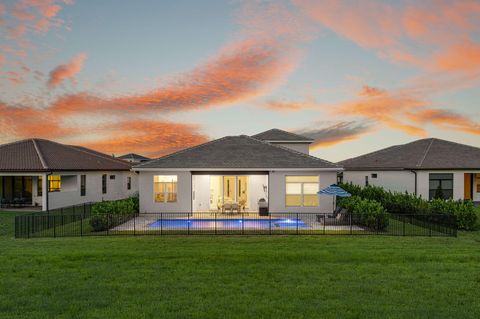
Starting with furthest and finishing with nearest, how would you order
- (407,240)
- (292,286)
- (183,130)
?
(183,130)
(407,240)
(292,286)

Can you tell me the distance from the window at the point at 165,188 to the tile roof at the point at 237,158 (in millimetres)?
880

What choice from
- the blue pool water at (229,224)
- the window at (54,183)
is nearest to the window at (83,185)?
the window at (54,183)

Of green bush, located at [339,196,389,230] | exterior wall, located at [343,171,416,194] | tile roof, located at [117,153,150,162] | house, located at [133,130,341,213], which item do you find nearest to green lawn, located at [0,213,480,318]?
green bush, located at [339,196,389,230]

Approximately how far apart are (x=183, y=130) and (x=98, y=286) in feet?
111

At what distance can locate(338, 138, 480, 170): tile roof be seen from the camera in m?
31.9

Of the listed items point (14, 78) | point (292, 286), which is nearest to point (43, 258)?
point (292, 286)

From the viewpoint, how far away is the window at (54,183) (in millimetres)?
27913

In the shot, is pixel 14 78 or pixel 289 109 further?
pixel 289 109

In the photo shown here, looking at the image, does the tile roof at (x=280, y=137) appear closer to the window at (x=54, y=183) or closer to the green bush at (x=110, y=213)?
the green bush at (x=110, y=213)

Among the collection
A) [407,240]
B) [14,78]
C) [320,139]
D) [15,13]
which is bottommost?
[407,240]

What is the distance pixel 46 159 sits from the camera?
97.1ft

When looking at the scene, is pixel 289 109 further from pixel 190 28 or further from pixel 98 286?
pixel 98 286

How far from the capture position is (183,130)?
41594 millimetres

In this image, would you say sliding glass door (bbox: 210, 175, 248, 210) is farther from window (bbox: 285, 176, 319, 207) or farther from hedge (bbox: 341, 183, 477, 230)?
hedge (bbox: 341, 183, 477, 230)
